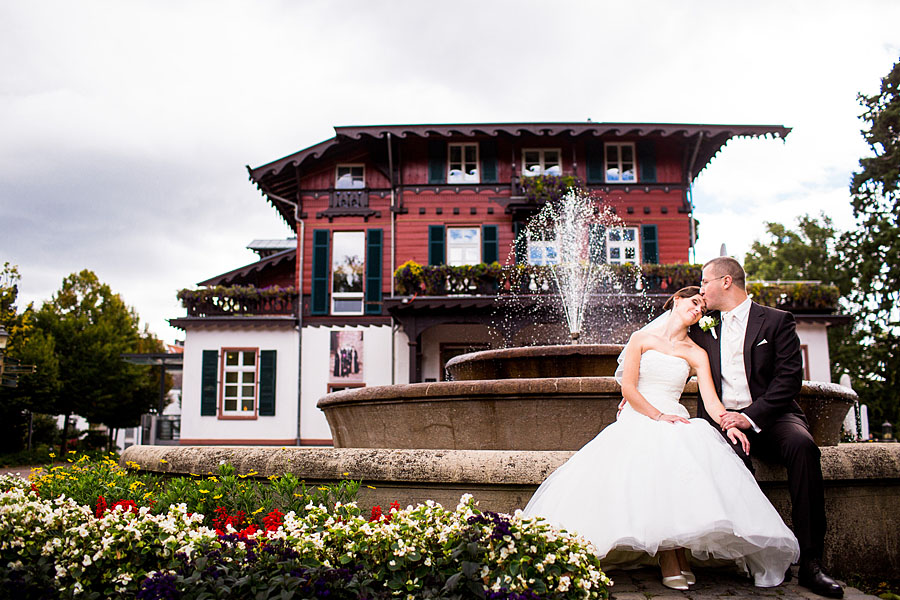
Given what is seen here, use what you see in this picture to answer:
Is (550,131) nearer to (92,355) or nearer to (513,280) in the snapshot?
(513,280)

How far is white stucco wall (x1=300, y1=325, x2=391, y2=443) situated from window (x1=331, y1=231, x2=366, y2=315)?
84 centimetres

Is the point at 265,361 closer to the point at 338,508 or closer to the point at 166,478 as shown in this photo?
the point at 166,478

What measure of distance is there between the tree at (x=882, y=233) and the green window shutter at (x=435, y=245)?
16.7 m

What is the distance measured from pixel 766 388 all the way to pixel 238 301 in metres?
21.8

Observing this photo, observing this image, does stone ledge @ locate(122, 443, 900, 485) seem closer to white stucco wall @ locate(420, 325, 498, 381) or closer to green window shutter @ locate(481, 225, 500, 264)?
white stucco wall @ locate(420, 325, 498, 381)

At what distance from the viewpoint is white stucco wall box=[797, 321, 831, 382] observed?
75.3 ft

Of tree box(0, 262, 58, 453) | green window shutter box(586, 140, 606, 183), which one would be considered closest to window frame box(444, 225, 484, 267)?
green window shutter box(586, 140, 606, 183)

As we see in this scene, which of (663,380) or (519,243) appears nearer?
(663,380)

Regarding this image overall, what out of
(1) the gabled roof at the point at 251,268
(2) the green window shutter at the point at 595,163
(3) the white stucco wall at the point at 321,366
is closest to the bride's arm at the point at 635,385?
(3) the white stucco wall at the point at 321,366

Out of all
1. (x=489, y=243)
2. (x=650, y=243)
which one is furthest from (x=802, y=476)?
(x=650, y=243)

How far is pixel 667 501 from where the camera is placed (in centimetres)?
369

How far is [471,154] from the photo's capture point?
24969 mm

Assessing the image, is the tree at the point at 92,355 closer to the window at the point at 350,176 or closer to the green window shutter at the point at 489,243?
the window at the point at 350,176

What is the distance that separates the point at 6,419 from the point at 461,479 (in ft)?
89.4
